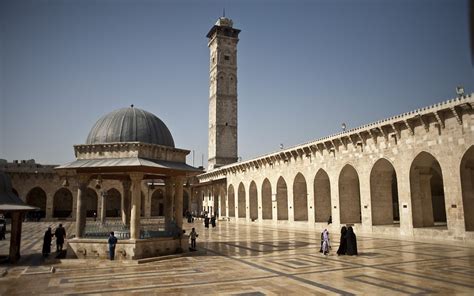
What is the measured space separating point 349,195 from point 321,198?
8.50 feet

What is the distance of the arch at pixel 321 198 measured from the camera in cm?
2461

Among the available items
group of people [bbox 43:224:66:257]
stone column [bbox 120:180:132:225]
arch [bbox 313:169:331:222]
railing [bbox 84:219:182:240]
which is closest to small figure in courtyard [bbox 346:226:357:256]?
railing [bbox 84:219:182:240]

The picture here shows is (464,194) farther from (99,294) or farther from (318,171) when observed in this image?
(99,294)

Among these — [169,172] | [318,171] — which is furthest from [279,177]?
[169,172]

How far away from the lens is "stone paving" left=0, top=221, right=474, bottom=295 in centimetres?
738

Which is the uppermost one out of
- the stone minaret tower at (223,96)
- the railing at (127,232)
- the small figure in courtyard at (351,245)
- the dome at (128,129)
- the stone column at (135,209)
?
the stone minaret tower at (223,96)

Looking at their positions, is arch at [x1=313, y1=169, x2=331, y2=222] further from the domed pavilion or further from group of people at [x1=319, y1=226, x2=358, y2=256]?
the domed pavilion

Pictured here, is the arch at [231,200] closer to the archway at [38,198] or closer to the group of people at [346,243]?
the archway at [38,198]

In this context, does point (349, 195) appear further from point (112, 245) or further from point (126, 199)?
point (112, 245)

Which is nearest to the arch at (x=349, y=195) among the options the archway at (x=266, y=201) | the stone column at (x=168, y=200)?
the archway at (x=266, y=201)

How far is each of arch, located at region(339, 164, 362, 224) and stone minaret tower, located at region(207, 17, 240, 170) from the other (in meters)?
25.6

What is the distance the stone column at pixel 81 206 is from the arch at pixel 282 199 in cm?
1827

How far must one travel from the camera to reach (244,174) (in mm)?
35094

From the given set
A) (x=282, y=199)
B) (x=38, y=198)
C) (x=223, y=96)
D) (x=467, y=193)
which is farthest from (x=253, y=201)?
(x=38, y=198)
